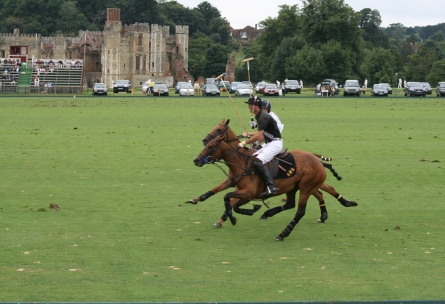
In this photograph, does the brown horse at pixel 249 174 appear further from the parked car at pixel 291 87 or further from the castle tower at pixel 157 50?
the castle tower at pixel 157 50

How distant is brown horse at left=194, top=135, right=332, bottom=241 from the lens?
1372 cm

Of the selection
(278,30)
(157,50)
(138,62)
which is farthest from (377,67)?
(138,62)

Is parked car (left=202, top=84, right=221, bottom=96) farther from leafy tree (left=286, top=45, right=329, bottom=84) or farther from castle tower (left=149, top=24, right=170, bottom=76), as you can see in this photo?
castle tower (left=149, top=24, right=170, bottom=76)

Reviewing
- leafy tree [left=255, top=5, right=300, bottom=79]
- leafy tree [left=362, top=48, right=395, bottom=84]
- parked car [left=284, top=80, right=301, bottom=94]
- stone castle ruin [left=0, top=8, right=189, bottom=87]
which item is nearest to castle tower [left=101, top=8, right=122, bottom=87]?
stone castle ruin [left=0, top=8, right=189, bottom=87]

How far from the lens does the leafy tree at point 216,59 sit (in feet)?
515

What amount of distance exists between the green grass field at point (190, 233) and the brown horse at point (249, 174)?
64 cm

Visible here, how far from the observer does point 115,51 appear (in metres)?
154

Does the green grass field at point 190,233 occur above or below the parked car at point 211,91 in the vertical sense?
above

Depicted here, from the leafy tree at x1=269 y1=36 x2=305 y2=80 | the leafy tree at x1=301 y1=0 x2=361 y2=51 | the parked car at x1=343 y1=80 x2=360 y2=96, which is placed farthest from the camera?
the leafy tree at x1=301 y1=0 x2=361 y2=51

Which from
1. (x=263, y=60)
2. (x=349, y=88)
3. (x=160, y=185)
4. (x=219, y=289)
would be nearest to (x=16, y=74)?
(x=349, y=88)

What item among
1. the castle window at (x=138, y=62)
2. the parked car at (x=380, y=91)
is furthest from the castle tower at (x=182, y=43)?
the parked car at (x=380, y=91)

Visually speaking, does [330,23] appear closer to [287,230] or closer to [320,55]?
[320,55]

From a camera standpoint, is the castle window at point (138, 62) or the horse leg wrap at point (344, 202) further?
the castle window at point (138, 62)

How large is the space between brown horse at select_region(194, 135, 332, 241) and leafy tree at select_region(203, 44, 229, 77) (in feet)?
466
